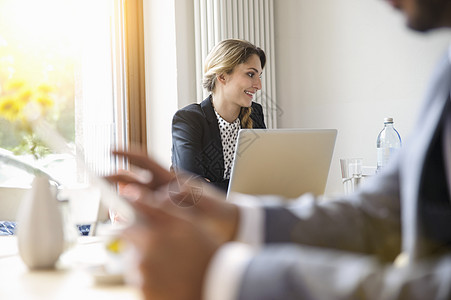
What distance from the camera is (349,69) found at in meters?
3.77

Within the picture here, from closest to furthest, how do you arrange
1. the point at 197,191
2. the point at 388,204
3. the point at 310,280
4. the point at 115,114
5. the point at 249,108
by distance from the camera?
the point at 310,280, the point at 197,191, the point at 388,204, the point at 249,108, the point at 115,114

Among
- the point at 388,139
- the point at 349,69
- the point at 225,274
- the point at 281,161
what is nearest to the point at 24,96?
the point at 225,274

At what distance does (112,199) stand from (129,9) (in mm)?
3445

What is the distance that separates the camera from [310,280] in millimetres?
507

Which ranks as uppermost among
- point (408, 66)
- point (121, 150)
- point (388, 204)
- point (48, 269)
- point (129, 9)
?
point (129, 9)

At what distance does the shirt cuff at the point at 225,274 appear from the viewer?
20.5 inches

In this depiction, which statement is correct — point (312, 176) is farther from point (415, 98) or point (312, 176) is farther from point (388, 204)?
point (415, 98)

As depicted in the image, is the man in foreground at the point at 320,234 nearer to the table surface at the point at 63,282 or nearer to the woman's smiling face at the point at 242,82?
the table surface at the point at 63,282

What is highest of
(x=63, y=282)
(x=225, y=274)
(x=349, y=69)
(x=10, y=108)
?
(x=349, y=69)

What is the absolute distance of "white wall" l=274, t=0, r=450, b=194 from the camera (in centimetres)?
345

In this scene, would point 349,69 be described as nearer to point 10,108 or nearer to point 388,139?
point 388,139

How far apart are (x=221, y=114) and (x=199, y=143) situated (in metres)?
0.35

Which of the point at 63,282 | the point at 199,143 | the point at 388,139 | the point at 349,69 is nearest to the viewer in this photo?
the point at 63,282

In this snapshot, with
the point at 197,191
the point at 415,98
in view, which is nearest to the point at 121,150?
the point at 197,191
